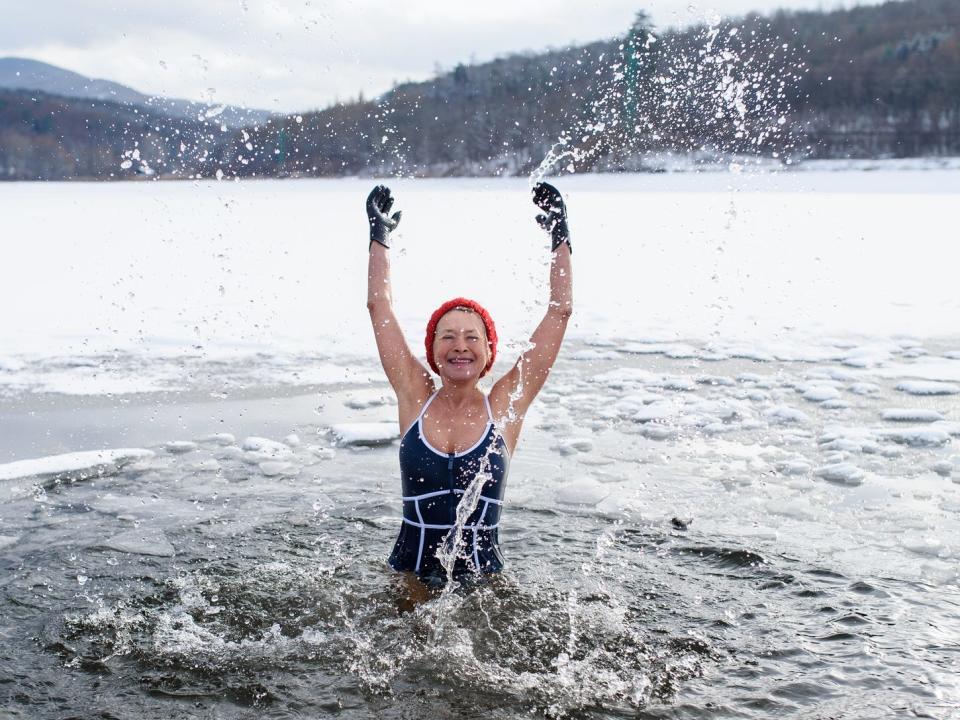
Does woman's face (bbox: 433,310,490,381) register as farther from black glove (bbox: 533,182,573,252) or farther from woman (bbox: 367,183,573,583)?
black glove (bbox: 533,182,573,252)

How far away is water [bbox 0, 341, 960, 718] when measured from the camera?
2688 millimetres

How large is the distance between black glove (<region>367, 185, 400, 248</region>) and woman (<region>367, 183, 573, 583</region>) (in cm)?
14

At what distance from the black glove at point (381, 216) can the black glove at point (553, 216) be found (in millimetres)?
559

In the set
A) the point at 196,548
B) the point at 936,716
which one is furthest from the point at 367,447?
the point at 936,716

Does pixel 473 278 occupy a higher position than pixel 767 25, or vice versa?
pixel 767 25

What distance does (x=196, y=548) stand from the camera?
3.85 metres

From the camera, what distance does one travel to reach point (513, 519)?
4.25 metres

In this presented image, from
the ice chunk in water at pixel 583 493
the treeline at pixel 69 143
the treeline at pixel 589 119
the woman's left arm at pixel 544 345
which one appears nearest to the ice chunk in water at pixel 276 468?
the ice chunk in water at pixel 583 493

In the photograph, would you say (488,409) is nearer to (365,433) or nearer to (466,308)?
(466,308)

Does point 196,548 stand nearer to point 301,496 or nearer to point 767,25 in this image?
point 301,496

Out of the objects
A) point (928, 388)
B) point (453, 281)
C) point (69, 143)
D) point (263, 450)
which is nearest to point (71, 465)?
point (263, 450)

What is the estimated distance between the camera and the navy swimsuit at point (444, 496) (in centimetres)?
321

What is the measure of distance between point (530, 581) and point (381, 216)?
149cm

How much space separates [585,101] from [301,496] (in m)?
39.4
